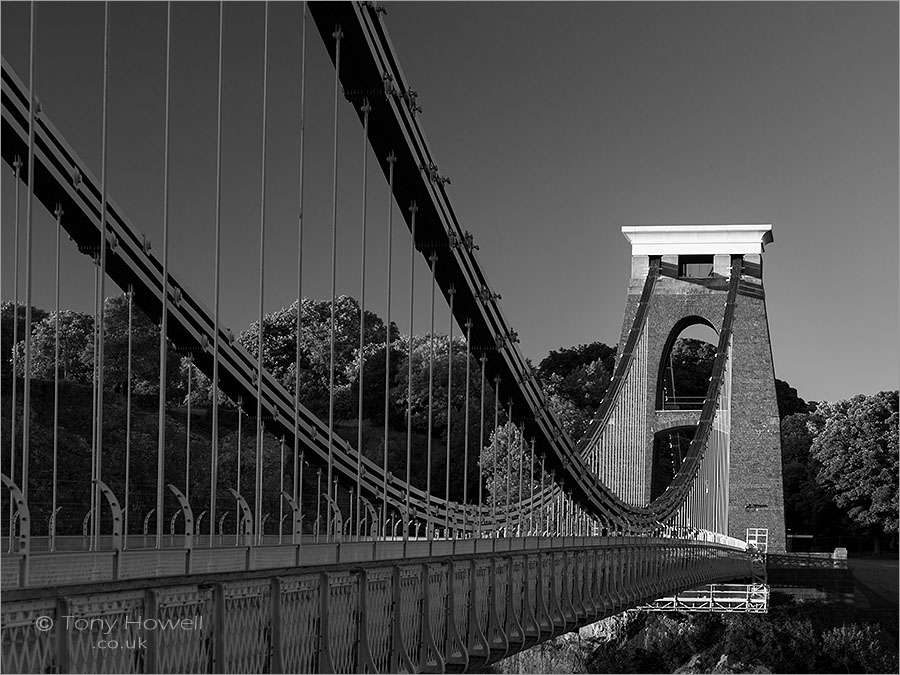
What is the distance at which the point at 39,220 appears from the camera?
45.4 m

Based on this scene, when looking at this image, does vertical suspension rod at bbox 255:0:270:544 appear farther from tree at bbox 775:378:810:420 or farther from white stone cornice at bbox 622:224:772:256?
tree at bbox 775:378:810:420

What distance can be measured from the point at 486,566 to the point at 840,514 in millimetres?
57900

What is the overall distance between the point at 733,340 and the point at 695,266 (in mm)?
4302

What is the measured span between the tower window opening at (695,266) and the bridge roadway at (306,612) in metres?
44.8

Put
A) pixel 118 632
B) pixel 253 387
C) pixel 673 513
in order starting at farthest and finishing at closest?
pixel 673 513 < pixel 253 387 < pixel 118 632

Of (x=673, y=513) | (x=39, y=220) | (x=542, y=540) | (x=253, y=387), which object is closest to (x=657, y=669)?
(x=673, y=513)

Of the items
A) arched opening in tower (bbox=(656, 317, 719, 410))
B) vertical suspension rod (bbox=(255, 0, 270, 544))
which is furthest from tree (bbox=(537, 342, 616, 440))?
vertical suspension rod (bbox=(255, 0, 270, 544))

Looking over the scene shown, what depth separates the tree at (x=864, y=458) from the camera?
7125 cm

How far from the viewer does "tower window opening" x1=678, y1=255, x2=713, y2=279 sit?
70.7 m

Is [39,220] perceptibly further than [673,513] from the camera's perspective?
No

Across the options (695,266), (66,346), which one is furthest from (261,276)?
(695,266)

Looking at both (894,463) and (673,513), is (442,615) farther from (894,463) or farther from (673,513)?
(894,463)

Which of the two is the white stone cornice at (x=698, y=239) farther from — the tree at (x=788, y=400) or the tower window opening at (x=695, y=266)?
the tree at (x=788, y=400)

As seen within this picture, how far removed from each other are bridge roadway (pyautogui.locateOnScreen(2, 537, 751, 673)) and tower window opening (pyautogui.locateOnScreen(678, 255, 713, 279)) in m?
44.8
